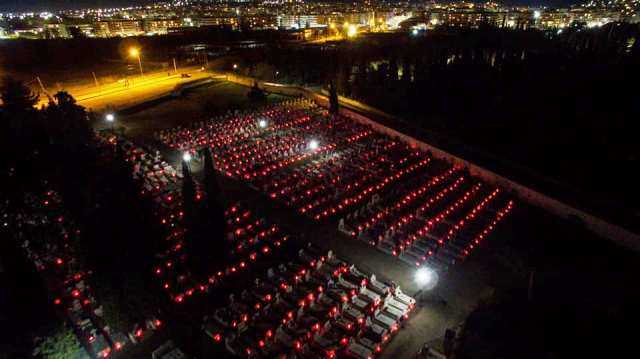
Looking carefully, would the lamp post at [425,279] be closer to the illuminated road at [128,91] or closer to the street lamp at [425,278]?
the street lamp at [425,278]

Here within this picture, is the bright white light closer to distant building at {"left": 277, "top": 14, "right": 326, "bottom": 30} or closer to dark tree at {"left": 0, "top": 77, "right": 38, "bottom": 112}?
dark tree at {"left": 0, "top": 77, "right": 38, "bottom": 112}

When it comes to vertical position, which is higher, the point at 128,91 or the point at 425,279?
the point at 128,91

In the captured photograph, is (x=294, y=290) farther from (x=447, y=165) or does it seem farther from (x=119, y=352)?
(x=447, y=165)

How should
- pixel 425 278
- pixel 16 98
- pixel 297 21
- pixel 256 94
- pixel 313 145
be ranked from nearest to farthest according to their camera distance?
1. pixel 425 278
2. pixel 16 98
3. pixel 313 145
4. pixel 256 94
5. pixel 297 21

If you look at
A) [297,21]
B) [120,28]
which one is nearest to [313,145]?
[120,28]

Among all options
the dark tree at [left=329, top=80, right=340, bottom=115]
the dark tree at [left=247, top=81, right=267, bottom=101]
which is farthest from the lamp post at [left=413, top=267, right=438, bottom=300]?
the dark tree at [left=247, top=81, right=267, bottom=101]

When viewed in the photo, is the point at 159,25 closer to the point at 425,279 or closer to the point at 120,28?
the point at 120,28
